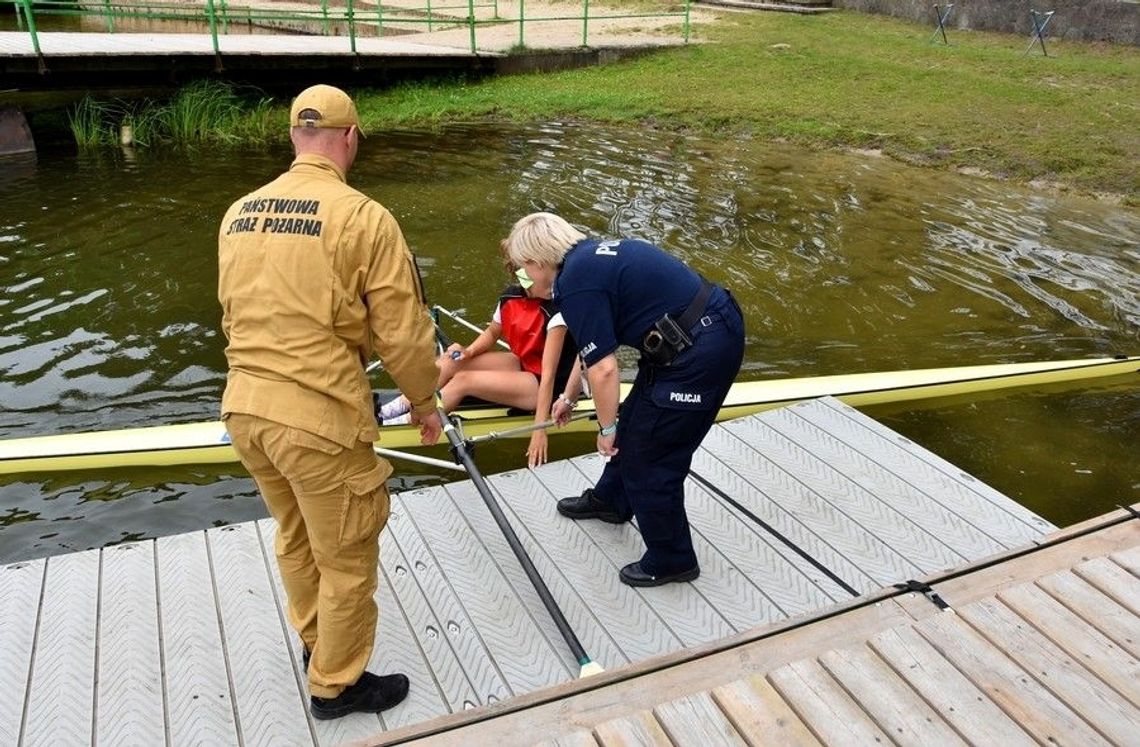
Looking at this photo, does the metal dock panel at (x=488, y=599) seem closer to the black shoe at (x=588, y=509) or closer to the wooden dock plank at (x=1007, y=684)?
the black shoe at (x=588, y=509)

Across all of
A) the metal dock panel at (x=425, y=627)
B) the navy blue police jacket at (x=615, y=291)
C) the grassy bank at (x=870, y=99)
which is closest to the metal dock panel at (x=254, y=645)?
the metal dock panel at (x=425, y=627)

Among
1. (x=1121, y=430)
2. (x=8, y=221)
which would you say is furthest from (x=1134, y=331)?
(x=8, y=221)

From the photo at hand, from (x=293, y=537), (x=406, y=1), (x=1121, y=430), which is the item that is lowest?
(x=1121, y=430)

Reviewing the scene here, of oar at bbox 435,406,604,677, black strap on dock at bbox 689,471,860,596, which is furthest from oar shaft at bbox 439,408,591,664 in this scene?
black strap on dock at bbox 689,471,860,596

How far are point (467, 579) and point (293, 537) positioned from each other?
50.4 inches

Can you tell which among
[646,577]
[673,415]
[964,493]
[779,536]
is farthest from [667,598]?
[964,493]

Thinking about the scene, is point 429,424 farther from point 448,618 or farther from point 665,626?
point 665,626

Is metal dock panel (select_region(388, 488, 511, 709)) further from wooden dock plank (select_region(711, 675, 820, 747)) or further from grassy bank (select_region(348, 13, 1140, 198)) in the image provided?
grassy bank (select_region(348, 13, 1140, 198))

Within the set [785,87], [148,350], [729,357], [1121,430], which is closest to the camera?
[729,357]

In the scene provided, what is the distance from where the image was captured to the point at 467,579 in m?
4.15

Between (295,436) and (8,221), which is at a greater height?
(295,436)

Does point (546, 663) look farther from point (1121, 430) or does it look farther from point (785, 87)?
point (785, 87)

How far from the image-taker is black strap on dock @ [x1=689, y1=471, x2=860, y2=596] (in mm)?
4103

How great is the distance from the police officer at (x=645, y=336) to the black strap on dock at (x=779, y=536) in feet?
2.80
